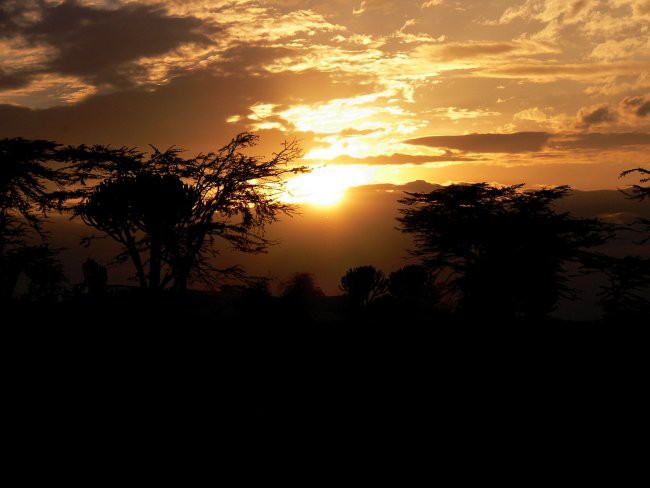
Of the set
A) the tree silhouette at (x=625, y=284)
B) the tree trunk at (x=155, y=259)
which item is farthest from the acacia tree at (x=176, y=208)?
the tree silhouette at (x=625, y=284)

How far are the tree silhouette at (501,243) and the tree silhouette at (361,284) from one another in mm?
4079

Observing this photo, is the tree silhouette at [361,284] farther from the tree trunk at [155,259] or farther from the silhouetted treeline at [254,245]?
the tree trunk at [155,259]

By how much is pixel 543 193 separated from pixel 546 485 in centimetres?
3070

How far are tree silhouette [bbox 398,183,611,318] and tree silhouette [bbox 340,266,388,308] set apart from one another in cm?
408

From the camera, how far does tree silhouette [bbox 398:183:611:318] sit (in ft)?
116

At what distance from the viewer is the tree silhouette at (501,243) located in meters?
35.2

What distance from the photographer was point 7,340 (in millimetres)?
16031

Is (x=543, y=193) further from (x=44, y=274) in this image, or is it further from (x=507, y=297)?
(x=44, y=274)

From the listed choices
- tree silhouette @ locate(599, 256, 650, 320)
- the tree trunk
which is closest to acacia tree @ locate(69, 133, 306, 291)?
the tree trunk

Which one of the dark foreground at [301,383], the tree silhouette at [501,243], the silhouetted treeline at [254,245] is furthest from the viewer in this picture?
the tree silhouette at [501,243]

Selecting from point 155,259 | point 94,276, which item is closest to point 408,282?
point 155,259

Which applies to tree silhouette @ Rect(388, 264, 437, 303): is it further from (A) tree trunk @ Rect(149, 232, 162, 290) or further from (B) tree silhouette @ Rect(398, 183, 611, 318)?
(A) tree trunk @ Rect(149, 232, 162, 290)

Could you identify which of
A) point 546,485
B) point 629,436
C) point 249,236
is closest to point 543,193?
point 249,236

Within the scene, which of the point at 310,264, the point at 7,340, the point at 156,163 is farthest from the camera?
the point at 310,264
